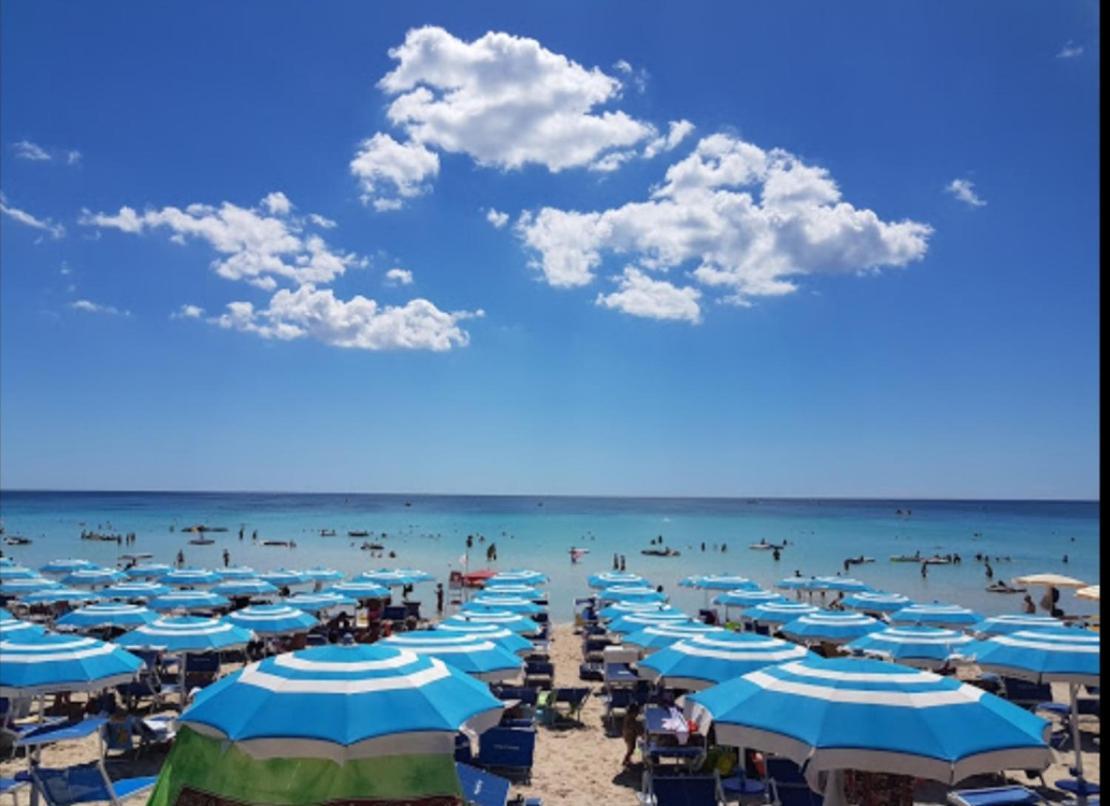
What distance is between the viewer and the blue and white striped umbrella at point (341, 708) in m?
4.80

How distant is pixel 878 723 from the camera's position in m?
4.97

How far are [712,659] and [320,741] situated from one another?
471 centimetres

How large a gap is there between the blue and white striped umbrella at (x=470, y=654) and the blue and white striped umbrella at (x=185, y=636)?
139 inches

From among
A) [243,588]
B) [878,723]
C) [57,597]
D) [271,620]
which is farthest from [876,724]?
[57,597]

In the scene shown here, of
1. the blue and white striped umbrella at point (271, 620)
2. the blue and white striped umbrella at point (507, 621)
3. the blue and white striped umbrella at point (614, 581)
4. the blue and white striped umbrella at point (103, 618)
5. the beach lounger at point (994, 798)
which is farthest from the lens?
the blue and white striped umbrella at point (614, 581)

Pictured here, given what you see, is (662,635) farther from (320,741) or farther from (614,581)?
(614,581)

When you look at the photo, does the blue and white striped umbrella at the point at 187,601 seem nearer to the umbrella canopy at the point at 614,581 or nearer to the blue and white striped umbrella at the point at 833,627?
the umbrella canopy at the point at 614,581

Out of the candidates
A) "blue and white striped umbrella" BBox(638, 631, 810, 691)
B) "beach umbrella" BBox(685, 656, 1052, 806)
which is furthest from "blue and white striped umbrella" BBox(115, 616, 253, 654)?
"beach umbrella" BBox(685, 656, 1052, 806)

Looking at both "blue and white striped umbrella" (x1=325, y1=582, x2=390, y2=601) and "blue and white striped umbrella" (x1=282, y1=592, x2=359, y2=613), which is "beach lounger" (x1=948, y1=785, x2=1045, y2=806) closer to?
"blue and white striped umbrella" (x1=282, y1=592, x2=359, y2=613)

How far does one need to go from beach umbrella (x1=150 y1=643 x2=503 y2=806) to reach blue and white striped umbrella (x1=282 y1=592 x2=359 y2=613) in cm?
1332

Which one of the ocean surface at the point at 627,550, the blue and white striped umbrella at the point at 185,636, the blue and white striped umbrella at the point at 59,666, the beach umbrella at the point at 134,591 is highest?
the blue and white striped umbrella at the point at 59,666

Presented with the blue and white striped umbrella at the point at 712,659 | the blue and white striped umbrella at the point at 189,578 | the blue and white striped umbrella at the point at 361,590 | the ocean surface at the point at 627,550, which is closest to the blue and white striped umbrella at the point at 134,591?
the blue and white striped umbrella at the point at 189,578

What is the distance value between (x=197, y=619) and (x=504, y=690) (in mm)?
4836

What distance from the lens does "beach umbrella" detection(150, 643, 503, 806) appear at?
4828mm
